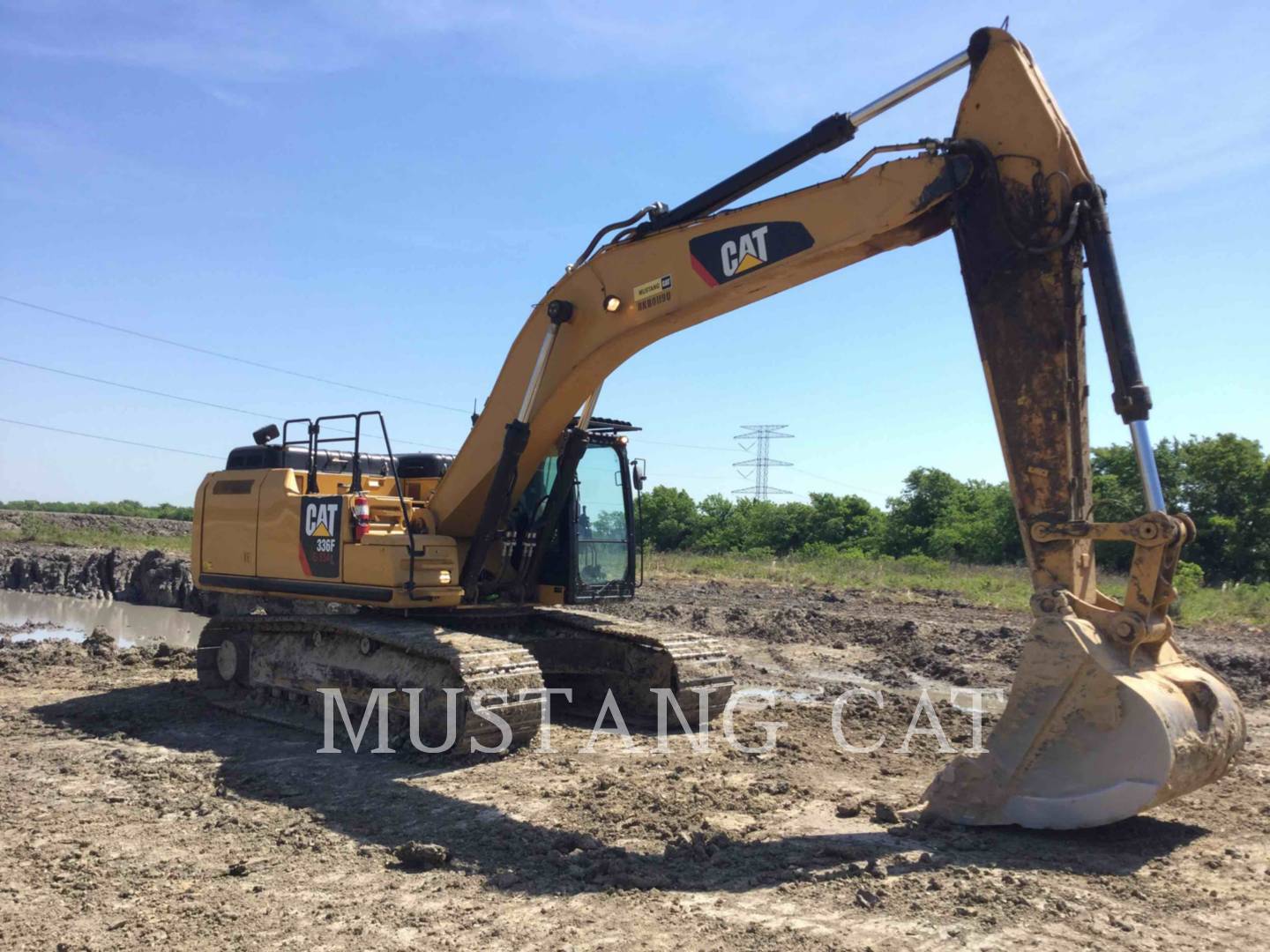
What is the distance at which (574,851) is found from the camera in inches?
214

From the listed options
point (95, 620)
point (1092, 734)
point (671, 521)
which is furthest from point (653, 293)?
point (671, 521)

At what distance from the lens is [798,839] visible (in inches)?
219

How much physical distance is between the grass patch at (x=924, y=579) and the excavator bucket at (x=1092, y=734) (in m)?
11.0

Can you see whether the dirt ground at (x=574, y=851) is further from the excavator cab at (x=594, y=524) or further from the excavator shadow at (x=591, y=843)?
the excavator cab at (x=594, y=524)

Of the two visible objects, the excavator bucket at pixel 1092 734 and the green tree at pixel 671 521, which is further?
the green tree at pixel 671 521

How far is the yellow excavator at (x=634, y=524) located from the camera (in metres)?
5.11

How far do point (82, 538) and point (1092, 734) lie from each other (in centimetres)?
3532

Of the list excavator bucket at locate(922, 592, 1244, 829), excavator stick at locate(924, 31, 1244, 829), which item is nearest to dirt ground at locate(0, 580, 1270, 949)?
excavator bucket at locate(922, 592, 1244, 829)

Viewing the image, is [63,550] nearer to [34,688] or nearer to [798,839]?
[34,688]

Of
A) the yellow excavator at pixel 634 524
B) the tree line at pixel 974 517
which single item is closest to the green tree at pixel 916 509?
the tree line at pixel 974 517

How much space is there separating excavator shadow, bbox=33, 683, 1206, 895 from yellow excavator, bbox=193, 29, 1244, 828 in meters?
0.24

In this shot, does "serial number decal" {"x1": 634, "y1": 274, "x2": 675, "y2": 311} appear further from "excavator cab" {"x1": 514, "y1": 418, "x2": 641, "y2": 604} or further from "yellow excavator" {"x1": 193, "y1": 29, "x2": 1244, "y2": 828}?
"excavator cab" {"x1": 514, "y1": 418, "x2": 641, "y2": 604}

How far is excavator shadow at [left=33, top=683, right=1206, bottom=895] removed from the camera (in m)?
4.92

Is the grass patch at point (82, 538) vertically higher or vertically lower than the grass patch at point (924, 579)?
higher
